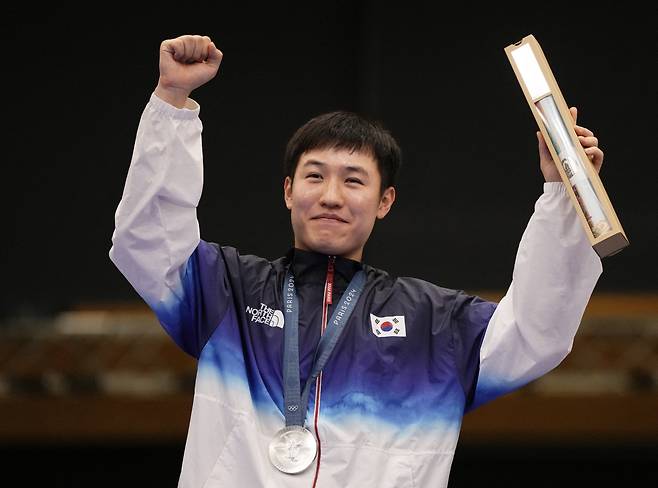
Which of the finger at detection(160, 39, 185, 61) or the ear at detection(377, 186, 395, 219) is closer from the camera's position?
the finger at detection(160, 39, 185, 61)

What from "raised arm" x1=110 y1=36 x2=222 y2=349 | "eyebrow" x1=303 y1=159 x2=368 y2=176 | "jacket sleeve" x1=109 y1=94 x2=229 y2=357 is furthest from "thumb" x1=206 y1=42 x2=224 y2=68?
"eyebrow" x1=303 y1=159 x2=368 y2=176

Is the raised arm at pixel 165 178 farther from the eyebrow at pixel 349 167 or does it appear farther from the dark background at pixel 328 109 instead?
the dark background at pixel 328 109

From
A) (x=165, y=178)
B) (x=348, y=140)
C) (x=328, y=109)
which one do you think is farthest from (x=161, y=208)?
(x=328, y=109)

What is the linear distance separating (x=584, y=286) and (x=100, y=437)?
3.48m

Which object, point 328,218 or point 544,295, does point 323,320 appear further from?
point 544,295

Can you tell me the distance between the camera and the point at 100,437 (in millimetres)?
5574

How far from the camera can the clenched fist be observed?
106 inches

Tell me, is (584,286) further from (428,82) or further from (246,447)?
(428,82)

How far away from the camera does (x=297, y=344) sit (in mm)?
2824

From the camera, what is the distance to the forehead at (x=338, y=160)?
2998mm

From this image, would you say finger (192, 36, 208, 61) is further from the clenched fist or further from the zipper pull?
the zipper pull

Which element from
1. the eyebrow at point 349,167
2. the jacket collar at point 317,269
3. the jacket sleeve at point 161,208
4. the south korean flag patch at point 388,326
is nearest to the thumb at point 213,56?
the jacket sleeve at point 161,208

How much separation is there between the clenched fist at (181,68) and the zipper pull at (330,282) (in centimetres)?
60

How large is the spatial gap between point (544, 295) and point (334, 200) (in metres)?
0.61
